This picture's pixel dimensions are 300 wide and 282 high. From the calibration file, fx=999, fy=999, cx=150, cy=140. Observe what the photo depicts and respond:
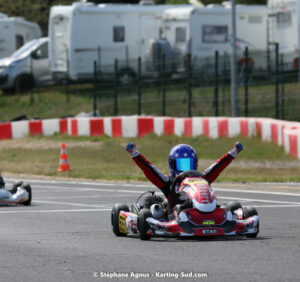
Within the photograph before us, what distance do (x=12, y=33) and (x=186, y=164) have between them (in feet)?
109

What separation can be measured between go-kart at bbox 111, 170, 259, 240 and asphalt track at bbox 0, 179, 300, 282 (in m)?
0.12

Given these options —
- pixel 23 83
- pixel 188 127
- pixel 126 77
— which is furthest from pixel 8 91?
pixel 188 127

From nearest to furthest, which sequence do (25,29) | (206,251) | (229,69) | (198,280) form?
(198,280) → (206,251) → (229,69) → (25,29)

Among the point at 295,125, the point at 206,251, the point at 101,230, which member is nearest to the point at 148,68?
the point at 295,125

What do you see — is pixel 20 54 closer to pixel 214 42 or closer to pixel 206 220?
pixel 214 42

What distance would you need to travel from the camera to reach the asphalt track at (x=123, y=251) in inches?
315

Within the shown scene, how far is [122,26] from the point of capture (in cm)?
3900

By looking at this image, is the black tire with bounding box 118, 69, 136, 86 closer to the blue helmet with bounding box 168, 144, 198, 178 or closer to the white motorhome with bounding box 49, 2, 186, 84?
the white motorhome with bounding box 49, 2, 186, 84

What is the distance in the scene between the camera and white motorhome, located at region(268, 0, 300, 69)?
1468 inches

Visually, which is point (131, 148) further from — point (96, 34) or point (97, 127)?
point (96, 34)

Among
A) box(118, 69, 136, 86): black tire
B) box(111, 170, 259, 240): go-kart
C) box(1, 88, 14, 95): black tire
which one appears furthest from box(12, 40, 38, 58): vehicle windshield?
box(111, 170, 259, 240): go-kart

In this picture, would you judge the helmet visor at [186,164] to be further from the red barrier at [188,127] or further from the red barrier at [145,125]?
the red barrier at [145,125]

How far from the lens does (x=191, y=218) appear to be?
1018cm

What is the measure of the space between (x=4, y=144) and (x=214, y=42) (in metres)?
12.5
